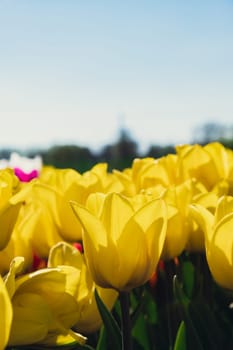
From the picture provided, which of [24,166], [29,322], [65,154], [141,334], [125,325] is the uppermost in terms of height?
[29,322]

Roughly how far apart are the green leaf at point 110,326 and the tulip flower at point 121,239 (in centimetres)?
3

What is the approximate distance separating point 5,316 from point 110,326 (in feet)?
1.27

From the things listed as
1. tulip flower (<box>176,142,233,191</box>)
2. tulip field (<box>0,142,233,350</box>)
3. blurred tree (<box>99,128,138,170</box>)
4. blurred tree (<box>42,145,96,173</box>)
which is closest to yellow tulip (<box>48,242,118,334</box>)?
tulip field (<box>0,142,233,350</box>)

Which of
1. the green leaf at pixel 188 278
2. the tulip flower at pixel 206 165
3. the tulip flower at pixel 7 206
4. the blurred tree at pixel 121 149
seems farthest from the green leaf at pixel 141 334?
the blurred tree at pixel 121 149

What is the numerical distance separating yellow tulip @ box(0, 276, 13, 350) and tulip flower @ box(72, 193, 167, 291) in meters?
0.28

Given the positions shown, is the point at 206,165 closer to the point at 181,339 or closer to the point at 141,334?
the point at 141,334

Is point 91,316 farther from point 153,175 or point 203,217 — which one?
point 153,175

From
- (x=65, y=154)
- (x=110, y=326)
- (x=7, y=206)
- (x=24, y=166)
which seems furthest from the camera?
(x=65, y=154)

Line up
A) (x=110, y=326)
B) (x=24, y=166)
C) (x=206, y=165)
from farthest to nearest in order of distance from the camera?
(x=24, y=166), (x=206, y=165), (x=110, y=326)

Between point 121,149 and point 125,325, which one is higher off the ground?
point 125,325

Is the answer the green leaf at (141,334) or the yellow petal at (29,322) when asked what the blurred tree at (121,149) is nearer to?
the green leaf at (141,334)

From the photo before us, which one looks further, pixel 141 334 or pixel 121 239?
pixel 141 334

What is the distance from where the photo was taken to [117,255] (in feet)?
2.72

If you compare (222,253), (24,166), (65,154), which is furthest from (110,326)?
(65,154)
